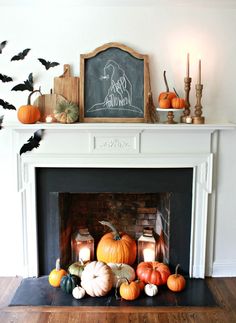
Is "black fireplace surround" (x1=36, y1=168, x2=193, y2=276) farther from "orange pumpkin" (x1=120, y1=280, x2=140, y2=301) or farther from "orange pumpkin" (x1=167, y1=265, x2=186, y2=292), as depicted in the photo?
"orange pumpkin" (x1=120, y1=280, x2=140, y2=301)

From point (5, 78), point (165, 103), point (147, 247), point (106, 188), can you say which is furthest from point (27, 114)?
point (147, 247)

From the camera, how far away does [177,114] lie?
3.17 m

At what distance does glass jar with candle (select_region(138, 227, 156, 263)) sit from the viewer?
3465 millimetres

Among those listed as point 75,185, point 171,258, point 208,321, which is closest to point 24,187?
point 75,185

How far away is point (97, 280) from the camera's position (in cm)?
297

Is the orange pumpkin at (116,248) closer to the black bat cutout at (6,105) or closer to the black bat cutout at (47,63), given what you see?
the black bat cutout at (6,105)

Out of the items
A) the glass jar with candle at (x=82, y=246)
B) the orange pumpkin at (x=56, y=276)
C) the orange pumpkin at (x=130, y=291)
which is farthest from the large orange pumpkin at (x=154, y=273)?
the orange pumpkin at (x=56, y=276)

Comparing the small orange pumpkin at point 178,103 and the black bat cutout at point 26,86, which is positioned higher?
the black bat cutout at point 26,86

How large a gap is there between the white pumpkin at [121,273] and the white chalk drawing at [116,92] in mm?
1243

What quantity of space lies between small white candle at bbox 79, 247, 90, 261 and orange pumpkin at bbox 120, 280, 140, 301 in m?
0.57

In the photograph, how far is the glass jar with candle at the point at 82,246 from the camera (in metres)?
3.45

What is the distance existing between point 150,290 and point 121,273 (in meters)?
0.27

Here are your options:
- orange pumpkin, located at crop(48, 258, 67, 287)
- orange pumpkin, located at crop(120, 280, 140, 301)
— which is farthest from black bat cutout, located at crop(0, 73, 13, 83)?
orange pumpkin, located at crop(120, 280, 140, 301)

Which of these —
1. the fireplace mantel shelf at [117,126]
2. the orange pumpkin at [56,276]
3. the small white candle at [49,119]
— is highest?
the small white candle at [49,119]
